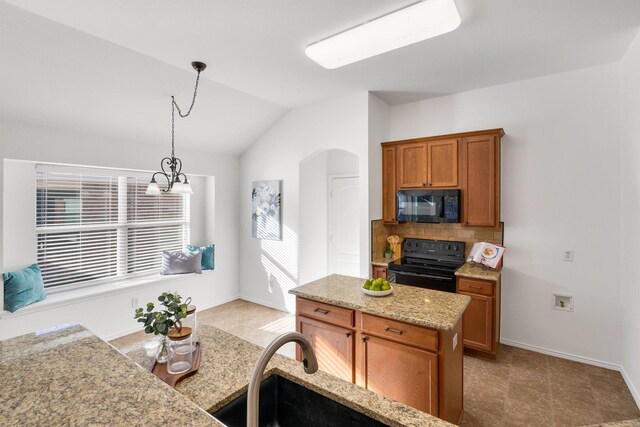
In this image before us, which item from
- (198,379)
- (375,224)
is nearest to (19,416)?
(198,379)

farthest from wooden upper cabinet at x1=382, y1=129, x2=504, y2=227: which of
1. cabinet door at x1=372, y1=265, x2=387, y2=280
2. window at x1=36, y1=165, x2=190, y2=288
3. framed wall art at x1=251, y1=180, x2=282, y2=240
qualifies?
window at x1=36, y1=165, x2=190, y2=288

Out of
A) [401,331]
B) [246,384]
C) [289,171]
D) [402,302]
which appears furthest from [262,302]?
[246,384]

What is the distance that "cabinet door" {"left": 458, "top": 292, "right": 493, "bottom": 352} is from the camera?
10.2 ft

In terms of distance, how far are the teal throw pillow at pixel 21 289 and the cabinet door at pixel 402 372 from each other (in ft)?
11.2

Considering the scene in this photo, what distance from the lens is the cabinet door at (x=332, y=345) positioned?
228 centimetres

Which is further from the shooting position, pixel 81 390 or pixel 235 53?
pixel 235 53

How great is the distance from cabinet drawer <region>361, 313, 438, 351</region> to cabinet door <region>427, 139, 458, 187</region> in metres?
2.10

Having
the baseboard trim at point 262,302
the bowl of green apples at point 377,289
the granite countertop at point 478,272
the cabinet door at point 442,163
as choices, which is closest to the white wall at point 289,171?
the baseboard trim at point 262,302

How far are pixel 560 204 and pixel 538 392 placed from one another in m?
1.81

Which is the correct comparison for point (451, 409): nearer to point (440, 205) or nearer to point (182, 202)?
point (440, 205)

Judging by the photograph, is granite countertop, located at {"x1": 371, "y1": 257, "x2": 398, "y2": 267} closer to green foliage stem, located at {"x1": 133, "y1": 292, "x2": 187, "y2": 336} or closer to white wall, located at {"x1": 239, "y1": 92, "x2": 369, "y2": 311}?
white wall, located at {"x1": 239, "y1": 92, "x2": 369, "y2": 311}

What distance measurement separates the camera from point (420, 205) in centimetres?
375

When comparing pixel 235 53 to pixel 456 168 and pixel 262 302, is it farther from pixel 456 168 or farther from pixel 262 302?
pixel 262 302

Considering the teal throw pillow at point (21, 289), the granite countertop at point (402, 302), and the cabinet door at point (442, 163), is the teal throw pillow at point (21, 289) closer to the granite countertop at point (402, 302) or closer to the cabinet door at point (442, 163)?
the granite countertop at point (402, 302)
